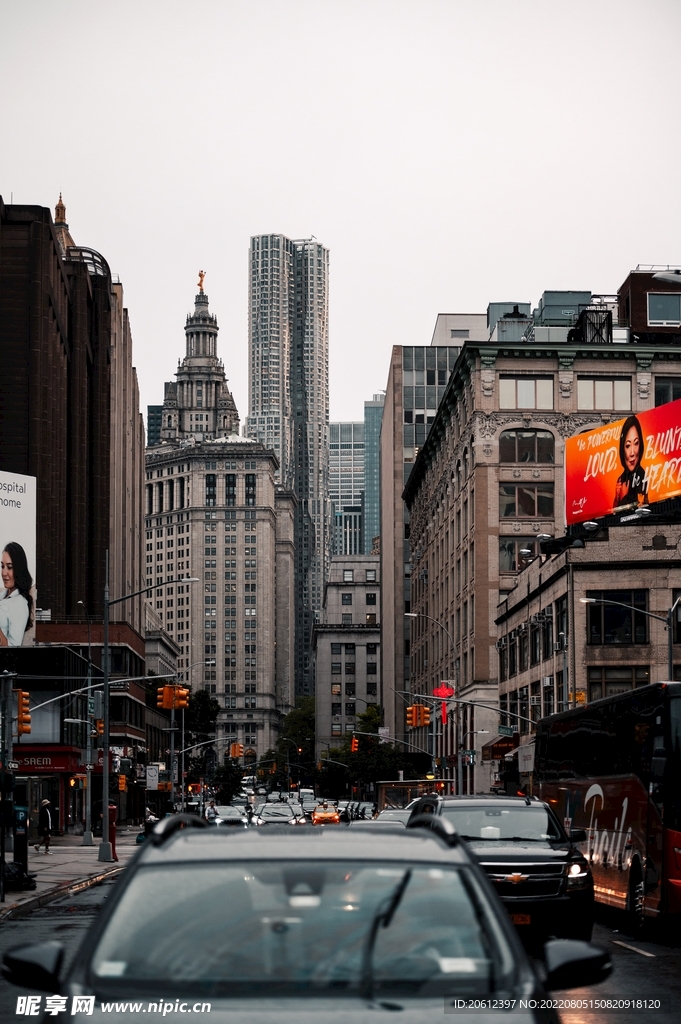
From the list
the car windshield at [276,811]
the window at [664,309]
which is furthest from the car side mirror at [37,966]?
the window at [664,309]

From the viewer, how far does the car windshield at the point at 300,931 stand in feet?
18.1

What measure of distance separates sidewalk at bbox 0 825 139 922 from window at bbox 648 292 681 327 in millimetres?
51853

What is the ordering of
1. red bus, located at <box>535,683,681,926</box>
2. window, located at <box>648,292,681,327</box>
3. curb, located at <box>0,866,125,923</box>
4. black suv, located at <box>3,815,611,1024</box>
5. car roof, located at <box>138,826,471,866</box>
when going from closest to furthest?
black suv, located at <box>3,815,611,1024</box> → car roof, located at <box>138,826,471,866</box> → red bus, located at <box>535,683,681,926</box> → curb, located at <box>0,866,125,923</box> → window, located at <box>648,292,681,327</box>

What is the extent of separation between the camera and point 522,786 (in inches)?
2781

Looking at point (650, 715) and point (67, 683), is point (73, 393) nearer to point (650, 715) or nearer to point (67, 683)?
point (67, 683)

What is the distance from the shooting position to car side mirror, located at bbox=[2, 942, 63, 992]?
598 centimetres

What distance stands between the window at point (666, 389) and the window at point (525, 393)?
666cm

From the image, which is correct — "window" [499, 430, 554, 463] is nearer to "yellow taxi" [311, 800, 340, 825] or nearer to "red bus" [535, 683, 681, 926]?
"yellow taxi" [311, 800, 340, 825]

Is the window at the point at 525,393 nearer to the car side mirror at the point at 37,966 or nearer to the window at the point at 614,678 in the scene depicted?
the window at the point at 614,678

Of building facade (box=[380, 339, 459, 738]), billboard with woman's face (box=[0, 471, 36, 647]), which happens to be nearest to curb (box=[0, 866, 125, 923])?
billboard with woman's face (box=[0, 471, 36, 647])

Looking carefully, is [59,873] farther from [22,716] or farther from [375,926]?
[375,926]

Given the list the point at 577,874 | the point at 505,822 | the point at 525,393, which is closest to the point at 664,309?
the point at 525,393

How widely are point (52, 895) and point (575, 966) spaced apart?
25026mm

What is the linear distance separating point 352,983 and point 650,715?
16.9m
